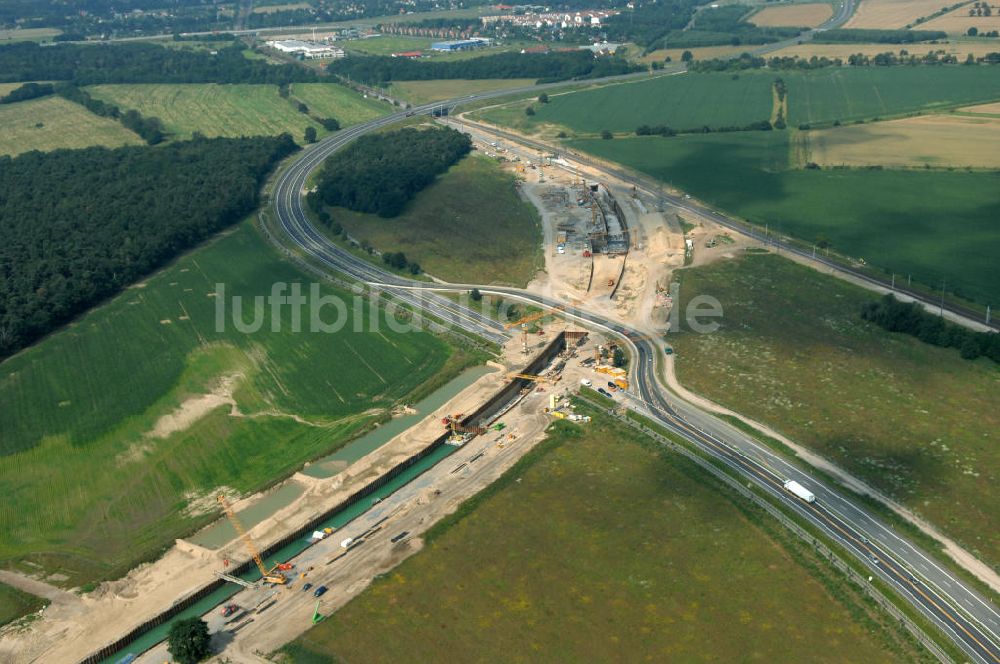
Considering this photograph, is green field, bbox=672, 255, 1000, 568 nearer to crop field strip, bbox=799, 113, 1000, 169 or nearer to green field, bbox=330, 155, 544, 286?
green field, bbox=330, 155, 544, 286

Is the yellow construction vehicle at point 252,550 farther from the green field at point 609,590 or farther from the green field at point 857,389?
the green field at point 857,389

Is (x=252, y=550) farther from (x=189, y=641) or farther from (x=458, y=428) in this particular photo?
(x=458, y=428)

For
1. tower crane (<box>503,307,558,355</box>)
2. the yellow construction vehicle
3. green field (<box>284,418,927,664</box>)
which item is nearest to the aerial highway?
tower crane (<box>503,307,558,355</box>)

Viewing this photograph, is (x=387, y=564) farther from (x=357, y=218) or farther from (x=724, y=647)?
(x=357, y=218)

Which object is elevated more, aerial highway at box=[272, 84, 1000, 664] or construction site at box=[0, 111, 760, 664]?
aerial highway at box=[272, 84, 1000, 664]

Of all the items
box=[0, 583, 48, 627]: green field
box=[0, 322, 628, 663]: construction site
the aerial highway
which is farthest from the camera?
box=[0, 583, 48, 627]: green field

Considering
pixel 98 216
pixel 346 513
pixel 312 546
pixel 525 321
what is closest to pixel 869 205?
pixel 525 321
